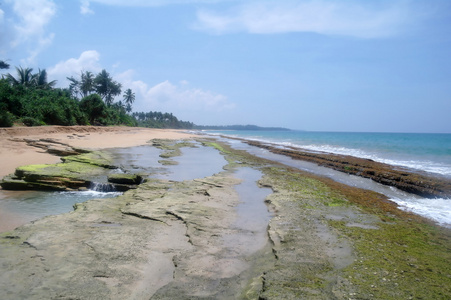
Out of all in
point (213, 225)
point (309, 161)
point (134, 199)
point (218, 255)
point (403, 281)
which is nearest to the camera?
point (403, 281)

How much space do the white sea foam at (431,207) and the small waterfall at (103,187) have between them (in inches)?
368

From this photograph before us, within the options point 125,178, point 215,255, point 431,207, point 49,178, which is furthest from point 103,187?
point 431,207

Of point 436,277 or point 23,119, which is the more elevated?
point 23,119

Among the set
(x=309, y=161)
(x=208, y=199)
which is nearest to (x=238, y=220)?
(x=208, y=199)

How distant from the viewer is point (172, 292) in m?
3.55

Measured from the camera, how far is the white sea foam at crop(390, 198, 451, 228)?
7605 mm

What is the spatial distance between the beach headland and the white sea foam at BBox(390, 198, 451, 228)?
0.85 m

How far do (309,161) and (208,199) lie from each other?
576 inches

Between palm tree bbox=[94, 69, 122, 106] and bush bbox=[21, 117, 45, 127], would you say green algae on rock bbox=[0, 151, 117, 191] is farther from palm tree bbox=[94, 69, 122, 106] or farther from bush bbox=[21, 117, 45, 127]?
palm tree bbox=[94, 69, 122, 106]

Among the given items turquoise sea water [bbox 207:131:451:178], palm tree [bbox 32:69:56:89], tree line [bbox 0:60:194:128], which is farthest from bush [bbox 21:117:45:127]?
turquoise sea water [bbox 207:131:451:178]

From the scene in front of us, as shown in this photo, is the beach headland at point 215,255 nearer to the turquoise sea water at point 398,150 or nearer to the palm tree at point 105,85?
the turquoise sea water at point 398,150

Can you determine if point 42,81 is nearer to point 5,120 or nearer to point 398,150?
point 5,120

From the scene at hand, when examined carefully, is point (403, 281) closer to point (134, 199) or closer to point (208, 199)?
point (208, 199)

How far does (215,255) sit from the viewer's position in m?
4.66
